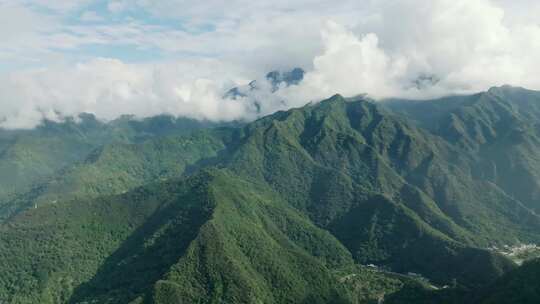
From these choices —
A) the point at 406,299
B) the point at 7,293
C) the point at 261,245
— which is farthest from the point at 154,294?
the point at 406,299

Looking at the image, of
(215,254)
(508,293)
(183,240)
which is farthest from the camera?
(183,240)

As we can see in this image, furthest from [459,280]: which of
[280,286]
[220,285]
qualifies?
[220,285]

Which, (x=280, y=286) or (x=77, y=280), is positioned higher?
(x=280, y=286)

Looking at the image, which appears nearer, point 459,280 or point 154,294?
point 154,294

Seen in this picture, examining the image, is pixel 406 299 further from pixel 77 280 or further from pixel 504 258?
pixel 77 280

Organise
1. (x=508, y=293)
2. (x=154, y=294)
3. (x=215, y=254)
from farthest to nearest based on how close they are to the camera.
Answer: (x=215, y=254)
(x=154, y=294)
(x=508, y=293)

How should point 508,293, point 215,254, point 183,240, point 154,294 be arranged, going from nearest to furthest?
point 508,293 → point 154,294 → point 215,254 → point 183,240

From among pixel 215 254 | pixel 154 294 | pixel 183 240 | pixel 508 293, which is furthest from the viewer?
pixel 183 240

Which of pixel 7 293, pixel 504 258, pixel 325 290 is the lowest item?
pixel 7 293

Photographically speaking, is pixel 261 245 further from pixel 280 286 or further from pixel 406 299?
pixel 406 299
